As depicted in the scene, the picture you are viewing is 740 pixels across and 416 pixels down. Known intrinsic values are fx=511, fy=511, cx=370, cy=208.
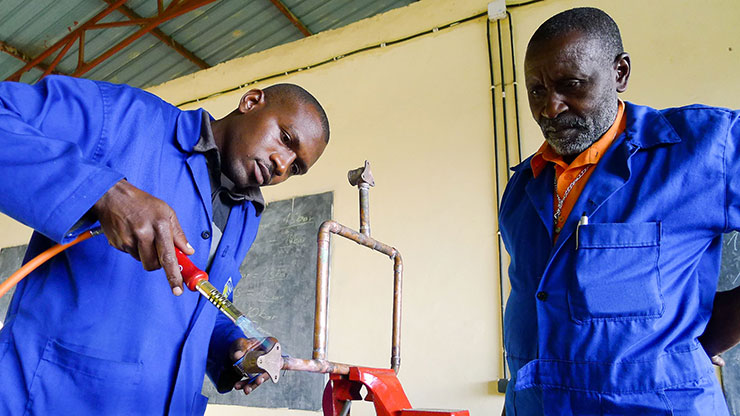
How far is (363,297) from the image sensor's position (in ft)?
9.66

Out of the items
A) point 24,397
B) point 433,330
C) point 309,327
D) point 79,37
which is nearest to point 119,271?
point 24,397

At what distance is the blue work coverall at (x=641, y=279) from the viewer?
0.92 m

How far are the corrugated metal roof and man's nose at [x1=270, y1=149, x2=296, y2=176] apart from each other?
314 cm

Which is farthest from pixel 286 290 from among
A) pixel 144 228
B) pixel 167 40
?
pixel 167 40

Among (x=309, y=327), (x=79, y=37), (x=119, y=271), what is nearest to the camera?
(x=119, y=271)

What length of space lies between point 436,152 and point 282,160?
1.81 metres

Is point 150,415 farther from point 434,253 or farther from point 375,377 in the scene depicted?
point 434,253

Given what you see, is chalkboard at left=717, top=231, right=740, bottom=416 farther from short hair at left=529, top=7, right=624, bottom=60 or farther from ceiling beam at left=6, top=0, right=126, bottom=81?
ceiling beam at left=6, top=0, right=126, bottom=81

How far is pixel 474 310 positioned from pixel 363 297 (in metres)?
0.67

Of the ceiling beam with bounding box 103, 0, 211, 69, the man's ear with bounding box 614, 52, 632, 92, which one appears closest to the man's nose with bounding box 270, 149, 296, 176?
the man's ear with bounding box 614, 52, 632, 92

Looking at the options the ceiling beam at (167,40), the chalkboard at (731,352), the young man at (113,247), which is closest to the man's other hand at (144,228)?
the young man at (113,247)

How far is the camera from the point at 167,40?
15.0 feet

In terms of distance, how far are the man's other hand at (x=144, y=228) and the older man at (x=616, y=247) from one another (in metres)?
0.70

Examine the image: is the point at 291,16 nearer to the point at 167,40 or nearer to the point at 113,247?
the point at 167,40
